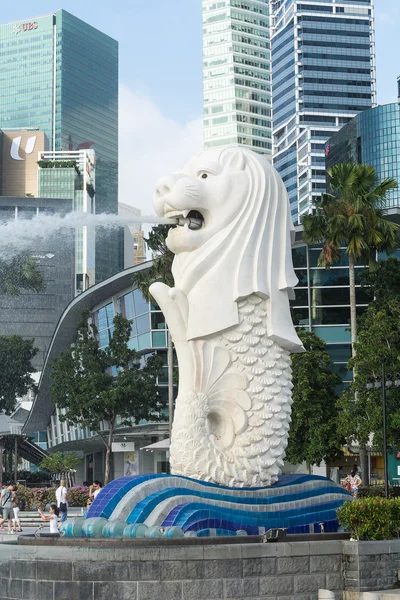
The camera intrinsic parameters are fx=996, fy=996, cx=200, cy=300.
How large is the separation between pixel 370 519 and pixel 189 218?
6.26m

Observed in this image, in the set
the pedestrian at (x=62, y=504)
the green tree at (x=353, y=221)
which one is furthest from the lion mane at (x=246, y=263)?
the green tree at (x=353, y=221)

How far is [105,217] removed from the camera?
1895cm

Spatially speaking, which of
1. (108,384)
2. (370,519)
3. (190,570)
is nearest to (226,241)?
(370,519)

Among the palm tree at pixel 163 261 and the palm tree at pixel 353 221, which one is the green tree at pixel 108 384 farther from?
the palm tree at pixel 353 221

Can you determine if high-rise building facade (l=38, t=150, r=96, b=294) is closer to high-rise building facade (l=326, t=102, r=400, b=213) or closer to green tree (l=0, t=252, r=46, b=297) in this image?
high-rise building facade (l=326, t=102, r=400, b=213)

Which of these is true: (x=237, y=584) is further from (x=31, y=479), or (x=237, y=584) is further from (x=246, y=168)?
(x=31, y=479)

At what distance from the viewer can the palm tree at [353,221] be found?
3325 centimetres

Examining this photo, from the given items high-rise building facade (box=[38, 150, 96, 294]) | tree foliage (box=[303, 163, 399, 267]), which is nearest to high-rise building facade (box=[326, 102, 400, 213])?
high-rise building facade (box=[38, 150, 96, 294])

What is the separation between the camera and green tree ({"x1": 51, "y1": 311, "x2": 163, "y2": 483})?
4381 centimetres

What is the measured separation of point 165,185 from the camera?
17266 mm

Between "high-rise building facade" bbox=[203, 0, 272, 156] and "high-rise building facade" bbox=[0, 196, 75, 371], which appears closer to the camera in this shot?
"high-rise building facade" bbox=[0, 196, 75, 371]

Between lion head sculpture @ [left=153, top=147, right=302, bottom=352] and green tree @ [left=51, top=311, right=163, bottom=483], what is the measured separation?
87.3 ft

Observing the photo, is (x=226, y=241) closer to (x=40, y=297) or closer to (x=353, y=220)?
(x=353, y=220)

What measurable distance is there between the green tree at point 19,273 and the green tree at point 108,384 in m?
35.8
